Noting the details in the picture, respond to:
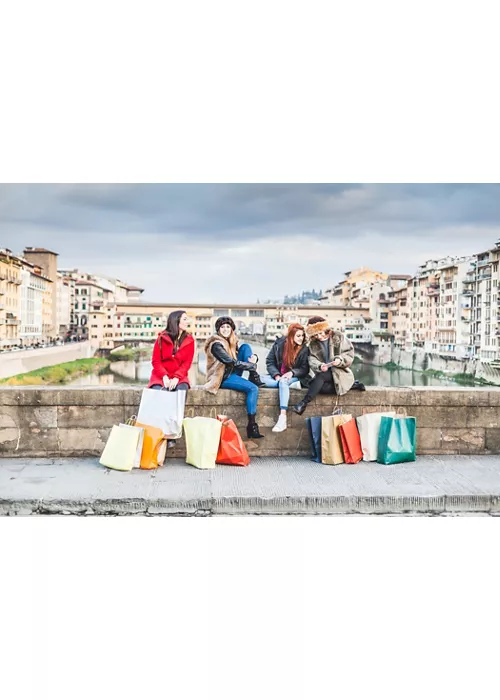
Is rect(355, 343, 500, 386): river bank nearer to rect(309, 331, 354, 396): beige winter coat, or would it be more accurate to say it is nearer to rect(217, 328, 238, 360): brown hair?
rect(309, 331, 354, 396): beige winter coat

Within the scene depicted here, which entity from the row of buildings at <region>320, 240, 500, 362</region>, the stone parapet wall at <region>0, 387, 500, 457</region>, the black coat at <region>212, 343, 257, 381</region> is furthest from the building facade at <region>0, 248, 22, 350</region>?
the black coat at <region>212, 343, 257, 381</region>

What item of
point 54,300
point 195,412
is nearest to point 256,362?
point 195,412

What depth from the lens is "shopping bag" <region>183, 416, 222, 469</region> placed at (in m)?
5.27

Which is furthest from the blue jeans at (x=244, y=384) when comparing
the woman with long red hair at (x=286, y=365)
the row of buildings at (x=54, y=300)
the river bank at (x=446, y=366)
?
the river bank at (x=446, y=366)

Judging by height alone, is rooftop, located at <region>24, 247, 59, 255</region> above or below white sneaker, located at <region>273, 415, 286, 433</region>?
above

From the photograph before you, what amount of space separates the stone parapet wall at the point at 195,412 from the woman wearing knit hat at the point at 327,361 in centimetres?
12

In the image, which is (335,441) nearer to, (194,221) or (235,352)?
(235,352)

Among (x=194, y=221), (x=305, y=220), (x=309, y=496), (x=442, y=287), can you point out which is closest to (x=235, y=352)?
(x=309, y=496)

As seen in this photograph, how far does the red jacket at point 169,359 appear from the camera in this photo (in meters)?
5.57

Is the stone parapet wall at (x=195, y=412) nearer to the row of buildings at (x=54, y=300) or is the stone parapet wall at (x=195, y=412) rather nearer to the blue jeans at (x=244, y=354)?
the blue jeans at (x=244, y=354)

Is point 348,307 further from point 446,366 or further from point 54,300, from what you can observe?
point 54,300

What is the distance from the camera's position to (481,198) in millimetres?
11430

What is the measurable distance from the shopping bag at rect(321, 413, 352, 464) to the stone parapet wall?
34cm

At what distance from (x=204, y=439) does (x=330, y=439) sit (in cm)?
115
